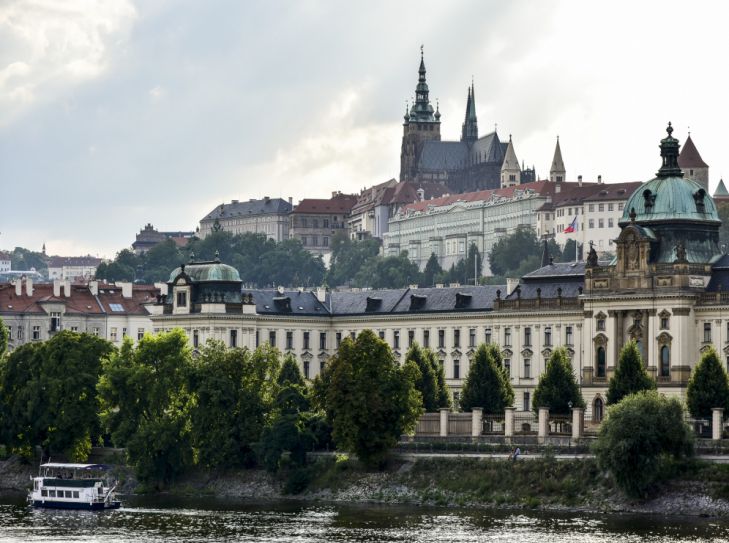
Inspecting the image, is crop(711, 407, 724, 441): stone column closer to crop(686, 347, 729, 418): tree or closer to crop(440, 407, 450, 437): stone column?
crop(686, 347, 729, 418): tree

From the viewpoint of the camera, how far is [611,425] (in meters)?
122

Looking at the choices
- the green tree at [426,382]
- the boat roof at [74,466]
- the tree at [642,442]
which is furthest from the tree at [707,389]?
the boat roof at [74,466]

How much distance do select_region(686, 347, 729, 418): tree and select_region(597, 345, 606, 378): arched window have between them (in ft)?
77.6

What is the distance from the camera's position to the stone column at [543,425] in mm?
131750

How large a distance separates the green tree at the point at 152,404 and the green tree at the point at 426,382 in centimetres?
1568

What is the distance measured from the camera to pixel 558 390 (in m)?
142

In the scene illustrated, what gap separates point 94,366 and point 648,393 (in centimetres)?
4615

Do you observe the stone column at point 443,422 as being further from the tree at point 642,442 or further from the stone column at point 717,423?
the stone column at point 717,423

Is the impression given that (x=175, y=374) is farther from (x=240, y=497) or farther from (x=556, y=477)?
(x=556, y=477)

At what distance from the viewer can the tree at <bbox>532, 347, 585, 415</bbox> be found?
466 ft

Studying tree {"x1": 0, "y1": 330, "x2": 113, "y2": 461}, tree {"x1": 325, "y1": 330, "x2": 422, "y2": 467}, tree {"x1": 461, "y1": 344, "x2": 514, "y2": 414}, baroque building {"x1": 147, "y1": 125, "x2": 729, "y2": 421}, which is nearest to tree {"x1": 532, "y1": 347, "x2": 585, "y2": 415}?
tree {"x1": 461, "y1": 344, "x2": 514, "y2": 414}

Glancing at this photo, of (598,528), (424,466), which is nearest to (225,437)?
(424,466)

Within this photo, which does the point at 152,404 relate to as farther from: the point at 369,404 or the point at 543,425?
the point at 543,425

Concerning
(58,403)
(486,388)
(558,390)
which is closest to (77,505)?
(58,403)
